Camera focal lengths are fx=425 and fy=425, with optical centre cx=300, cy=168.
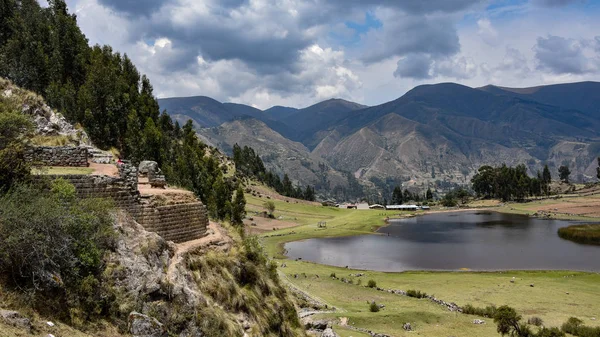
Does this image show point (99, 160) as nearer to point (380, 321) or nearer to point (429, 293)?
point (380, 321)

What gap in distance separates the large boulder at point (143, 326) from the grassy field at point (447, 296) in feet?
59.0

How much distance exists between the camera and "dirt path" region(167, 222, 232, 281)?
16166 mm

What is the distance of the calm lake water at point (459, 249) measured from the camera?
216ft

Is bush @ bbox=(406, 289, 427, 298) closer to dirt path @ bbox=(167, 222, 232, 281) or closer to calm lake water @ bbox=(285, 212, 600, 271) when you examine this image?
calm lake water @ bbox=(285, 212, 600, 271)

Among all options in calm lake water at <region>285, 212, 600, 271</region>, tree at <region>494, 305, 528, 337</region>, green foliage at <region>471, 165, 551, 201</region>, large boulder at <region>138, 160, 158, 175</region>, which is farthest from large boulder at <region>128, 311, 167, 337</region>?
green foliage at <region>471, 165, 551, 201</region>

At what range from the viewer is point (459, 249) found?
80125 mm

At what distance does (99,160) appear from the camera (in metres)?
25.7

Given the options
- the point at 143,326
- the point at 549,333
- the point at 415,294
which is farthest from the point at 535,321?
the point at 143,326

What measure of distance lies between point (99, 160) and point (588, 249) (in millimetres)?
81741

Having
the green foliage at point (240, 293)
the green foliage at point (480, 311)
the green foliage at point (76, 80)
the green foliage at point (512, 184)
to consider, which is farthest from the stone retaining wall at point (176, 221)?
the green foliage at point (512, 184)

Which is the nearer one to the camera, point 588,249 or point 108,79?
→ point 108,79

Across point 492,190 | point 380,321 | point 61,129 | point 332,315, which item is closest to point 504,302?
point 380,321

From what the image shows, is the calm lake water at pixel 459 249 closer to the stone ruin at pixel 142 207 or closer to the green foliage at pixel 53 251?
the stone ruin at pixel 142 207

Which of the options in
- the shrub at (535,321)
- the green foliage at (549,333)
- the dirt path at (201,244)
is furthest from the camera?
the shrub at (535,321)
